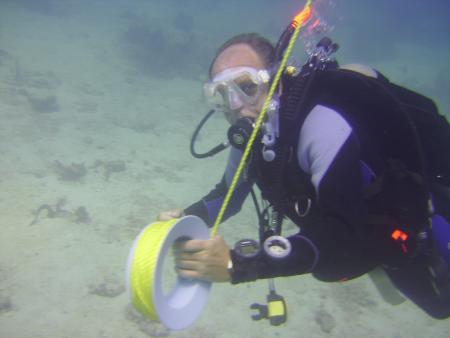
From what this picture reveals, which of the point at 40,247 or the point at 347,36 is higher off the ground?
the point at 347,36

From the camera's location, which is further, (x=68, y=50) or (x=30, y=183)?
(x=68, y=50)

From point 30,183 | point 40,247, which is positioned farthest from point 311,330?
point 30,183

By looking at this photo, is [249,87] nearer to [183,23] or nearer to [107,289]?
[107,289]

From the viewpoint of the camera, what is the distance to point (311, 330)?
5.52 meters

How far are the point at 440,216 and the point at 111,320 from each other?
4.80 meters

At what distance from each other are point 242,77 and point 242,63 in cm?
15

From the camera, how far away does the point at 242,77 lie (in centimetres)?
274

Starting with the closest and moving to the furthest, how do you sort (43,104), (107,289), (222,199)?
(222,199), (107,289), (43,104)

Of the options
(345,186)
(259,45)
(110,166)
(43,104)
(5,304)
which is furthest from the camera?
(43,104)

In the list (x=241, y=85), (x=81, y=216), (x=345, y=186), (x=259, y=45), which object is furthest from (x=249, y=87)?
(x=81, y=216)

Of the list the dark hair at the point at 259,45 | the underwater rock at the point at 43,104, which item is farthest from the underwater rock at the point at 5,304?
the underwater rock at the point at 43,104

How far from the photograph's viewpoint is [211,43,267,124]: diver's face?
2.77 metres

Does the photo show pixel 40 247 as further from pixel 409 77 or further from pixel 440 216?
pixel 409 77

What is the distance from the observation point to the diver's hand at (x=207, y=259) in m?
1.91
